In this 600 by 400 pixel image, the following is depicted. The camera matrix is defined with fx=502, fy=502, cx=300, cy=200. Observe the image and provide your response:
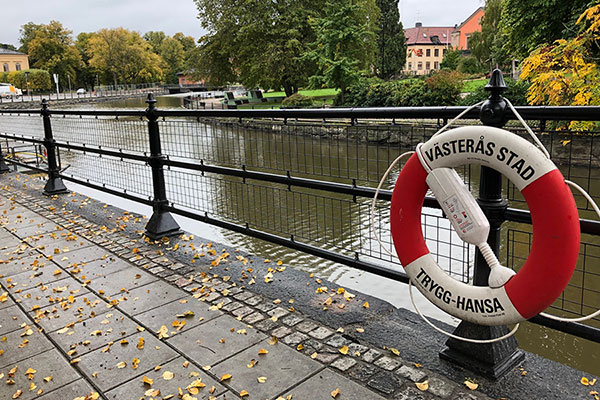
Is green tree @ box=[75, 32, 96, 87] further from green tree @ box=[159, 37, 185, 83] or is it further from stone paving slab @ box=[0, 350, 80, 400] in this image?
stone paving slab @ box=[0, 350, 80, 400]

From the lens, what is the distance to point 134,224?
17.9ft

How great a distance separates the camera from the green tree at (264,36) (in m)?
31.5

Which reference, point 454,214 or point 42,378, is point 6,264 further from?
point 454,214

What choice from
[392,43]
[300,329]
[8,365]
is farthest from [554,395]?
[392,43]

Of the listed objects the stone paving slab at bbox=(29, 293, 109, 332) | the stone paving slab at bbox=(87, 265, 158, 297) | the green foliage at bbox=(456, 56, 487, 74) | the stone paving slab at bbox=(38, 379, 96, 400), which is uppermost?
the green foliage at bbox=(456, 56, 487, 74)

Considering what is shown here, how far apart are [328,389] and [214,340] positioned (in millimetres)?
824

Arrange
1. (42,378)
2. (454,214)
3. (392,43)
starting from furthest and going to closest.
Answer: (392,43)
(42,378)
(454,214)

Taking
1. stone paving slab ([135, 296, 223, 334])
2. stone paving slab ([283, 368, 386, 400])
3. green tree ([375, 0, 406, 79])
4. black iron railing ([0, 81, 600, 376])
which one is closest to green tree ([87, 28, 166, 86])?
green tree ([375, 0, 406, 79])

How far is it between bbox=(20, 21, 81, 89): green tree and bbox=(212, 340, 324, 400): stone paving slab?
78.2m

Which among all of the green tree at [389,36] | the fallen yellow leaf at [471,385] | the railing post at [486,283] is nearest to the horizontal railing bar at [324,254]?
the railing post at [486,283]

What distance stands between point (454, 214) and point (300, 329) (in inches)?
49.0

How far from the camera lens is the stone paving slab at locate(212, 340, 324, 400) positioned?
240 cm

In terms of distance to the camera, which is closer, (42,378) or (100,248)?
(42,378)

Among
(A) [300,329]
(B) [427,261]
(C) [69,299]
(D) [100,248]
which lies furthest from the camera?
(D) [100,248]
